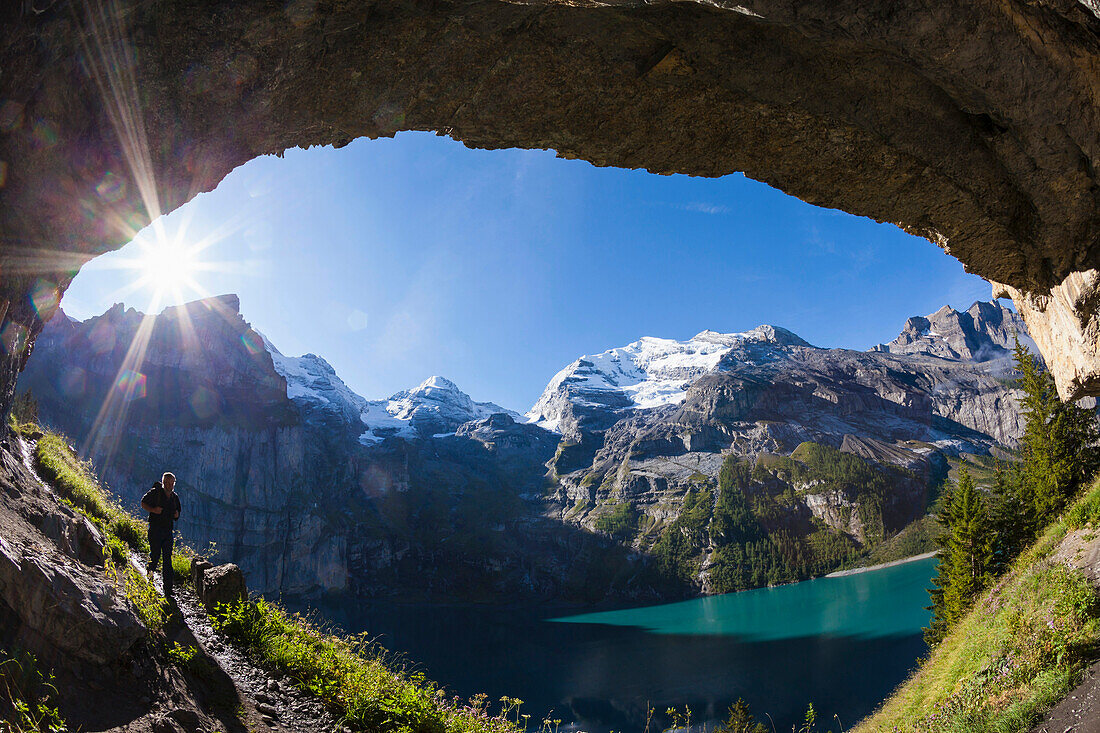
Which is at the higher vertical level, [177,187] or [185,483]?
[185,483]

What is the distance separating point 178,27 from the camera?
294 inches

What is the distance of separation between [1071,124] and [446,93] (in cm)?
933

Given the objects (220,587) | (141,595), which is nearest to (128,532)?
(220,587)

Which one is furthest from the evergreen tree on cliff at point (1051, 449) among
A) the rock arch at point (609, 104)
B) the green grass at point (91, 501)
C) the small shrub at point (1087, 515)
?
the green grass at point (91, 501)

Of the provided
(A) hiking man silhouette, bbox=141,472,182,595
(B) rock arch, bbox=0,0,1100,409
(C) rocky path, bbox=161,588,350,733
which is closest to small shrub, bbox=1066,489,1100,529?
(B) rock arch, bbox=0,0,1100,409

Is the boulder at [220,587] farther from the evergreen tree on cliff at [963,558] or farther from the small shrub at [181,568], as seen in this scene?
the evergreen tree on cliff at [963,558]

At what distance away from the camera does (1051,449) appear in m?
30.7

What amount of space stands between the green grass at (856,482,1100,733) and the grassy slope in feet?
27.4

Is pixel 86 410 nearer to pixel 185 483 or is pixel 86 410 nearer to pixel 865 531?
pixel 185 483

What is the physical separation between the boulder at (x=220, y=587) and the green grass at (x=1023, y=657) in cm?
1404

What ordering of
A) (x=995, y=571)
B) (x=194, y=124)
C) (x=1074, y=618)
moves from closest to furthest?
(x=194, y=124), (x=1074, y=618), (x=995, y=571)

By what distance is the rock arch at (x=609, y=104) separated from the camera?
683 centimetres

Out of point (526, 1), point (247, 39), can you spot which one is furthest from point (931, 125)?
point (247, 39)

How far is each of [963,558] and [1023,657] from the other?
26.8 m
